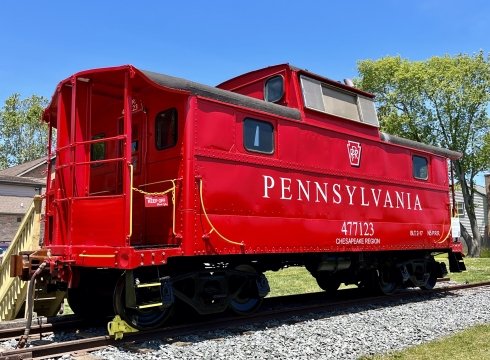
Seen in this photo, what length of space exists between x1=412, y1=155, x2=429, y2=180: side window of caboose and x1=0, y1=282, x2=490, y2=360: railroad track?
8.71ft

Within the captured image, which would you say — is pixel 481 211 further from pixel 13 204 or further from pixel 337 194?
pixel 337 194

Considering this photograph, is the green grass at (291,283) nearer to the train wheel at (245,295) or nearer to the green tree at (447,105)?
the train wheel at (245,295)

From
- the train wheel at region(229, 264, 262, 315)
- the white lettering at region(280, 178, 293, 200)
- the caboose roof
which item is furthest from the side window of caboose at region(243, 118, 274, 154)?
the train wheel at region(229, 264, 262, 315)

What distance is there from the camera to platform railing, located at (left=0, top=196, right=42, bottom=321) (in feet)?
28.3

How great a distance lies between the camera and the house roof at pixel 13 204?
30.8 meters

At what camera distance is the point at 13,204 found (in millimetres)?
31281

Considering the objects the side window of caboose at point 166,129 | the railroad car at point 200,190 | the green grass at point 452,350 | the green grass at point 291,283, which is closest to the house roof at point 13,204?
the green grass at point 291,283

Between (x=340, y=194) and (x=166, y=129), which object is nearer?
(x=166, y=129)

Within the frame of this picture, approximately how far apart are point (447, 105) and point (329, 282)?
22233mm

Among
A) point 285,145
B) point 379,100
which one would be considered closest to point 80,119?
point 285,145

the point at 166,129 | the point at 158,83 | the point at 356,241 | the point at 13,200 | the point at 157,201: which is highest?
the point at 13,200

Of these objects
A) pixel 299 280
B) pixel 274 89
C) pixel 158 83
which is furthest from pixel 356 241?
pixel 299 280

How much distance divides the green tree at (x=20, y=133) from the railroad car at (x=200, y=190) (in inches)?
1802

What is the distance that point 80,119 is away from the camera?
733cm
